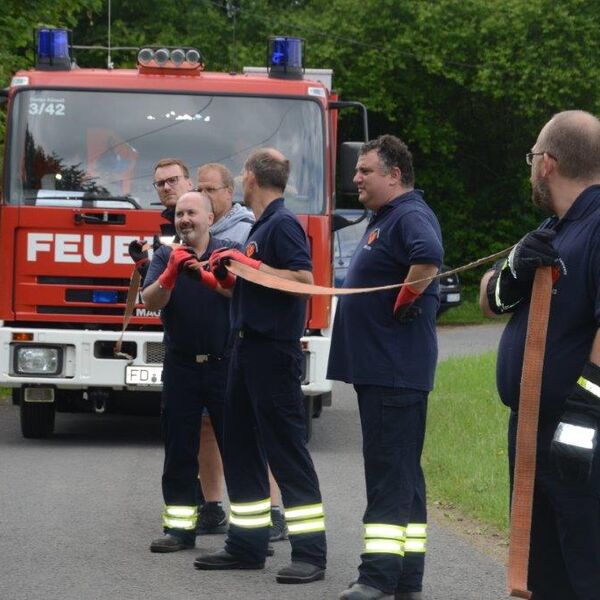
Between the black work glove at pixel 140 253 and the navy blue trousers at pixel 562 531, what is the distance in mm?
3646

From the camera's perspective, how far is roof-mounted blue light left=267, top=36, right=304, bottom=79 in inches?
472

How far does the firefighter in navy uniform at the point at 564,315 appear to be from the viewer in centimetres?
501

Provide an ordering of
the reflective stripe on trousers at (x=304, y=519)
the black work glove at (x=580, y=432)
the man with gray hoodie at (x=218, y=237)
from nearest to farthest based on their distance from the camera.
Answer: the black work glove at (x=580, y=432) → the reflective stripe on trousers at (x=304, y=519) → the man with gray hoodie at (x=218, y=237)

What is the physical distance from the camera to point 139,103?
38.7 ft

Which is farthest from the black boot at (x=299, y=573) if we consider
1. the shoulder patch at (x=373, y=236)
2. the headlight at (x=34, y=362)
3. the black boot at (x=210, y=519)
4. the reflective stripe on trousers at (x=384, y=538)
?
the headlight at (x=34, y=362)

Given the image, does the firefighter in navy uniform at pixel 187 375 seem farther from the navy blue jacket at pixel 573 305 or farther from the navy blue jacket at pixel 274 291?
the navy blue jacket at pixel 573 305

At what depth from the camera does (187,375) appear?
26.2 ft

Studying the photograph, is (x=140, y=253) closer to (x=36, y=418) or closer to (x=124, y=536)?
(x=124, y=536)

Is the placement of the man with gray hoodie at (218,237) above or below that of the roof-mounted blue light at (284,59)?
below

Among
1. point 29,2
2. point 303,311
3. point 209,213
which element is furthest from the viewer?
point 29,2

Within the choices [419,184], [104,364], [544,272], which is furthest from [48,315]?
[419,184]

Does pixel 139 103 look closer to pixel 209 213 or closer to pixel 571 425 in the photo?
pixel 209 213

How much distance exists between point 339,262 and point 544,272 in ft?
62.2

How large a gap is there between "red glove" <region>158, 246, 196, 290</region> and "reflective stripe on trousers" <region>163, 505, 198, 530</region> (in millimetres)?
1170
